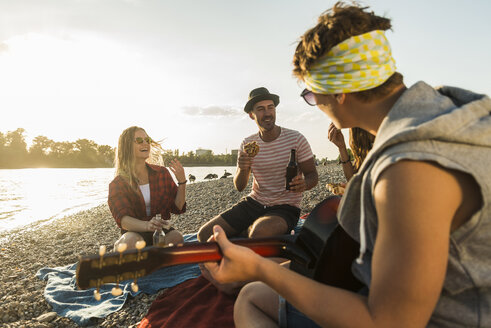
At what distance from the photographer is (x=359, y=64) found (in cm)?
157

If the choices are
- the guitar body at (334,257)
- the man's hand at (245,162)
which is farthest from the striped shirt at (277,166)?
the guitar body at (334,257)

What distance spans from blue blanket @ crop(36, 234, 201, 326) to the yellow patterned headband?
14.2ft

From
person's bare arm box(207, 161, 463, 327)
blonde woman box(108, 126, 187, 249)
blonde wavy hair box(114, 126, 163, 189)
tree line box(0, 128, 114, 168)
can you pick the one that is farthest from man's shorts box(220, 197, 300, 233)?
tree line box(0, 128, 114, 168)

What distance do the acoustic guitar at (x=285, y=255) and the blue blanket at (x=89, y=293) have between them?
10.2 ft

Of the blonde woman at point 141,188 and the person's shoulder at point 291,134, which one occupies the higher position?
the person's shoulder at point 291,134

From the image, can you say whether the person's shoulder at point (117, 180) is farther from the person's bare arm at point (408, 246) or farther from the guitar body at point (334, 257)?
the person's bare arm at point (408, 246)

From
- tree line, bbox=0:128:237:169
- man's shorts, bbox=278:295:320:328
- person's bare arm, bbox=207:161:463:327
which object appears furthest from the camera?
tree line, bbox=0:128:237:169

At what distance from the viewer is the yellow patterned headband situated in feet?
5.13

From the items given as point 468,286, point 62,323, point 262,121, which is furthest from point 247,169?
point 468,286

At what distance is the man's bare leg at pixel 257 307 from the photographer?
202 centimetres

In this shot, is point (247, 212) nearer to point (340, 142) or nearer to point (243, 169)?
point (243, 169)

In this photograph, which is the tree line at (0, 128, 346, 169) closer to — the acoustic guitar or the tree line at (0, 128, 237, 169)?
the tree line at (0, 128, 237, 169)

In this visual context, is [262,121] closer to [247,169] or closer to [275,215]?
[247,169]

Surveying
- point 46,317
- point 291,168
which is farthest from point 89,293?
point 291,168
